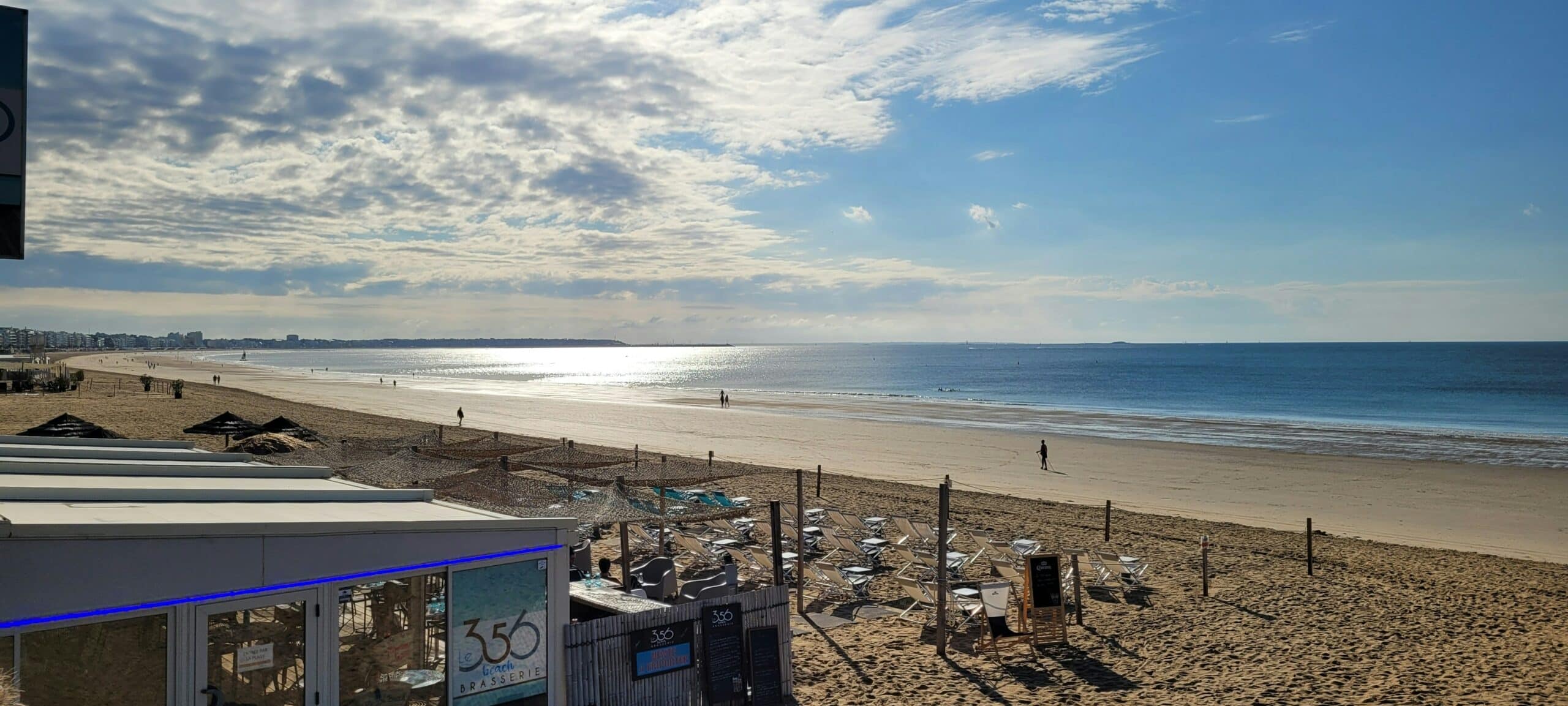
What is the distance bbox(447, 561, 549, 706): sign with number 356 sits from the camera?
21.4ft

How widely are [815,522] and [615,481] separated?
4494 millimetres

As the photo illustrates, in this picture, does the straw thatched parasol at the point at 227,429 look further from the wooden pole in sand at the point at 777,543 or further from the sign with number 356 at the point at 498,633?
the sign with number 356 at the point at 498,633

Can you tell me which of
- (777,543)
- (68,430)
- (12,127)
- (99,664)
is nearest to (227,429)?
(68,430)

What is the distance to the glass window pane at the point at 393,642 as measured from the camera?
604 centimetres

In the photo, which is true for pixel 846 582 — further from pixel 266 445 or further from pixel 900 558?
pixel 266 445

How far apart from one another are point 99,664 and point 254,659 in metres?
0.81

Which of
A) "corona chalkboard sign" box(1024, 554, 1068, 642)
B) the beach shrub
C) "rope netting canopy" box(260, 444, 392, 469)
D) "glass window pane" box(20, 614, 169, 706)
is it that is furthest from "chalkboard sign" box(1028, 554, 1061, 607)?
"rope netting canopy" box(260, 444, 392, 469)

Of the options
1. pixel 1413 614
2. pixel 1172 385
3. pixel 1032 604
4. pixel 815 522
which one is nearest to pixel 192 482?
pixel 1032 604

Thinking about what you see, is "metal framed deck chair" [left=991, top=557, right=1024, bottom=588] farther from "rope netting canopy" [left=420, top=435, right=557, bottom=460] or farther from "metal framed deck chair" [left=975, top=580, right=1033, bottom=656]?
"rope netting canopy" [left=420, top=435, right=557, bottom=460]

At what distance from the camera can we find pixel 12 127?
788 centimetres

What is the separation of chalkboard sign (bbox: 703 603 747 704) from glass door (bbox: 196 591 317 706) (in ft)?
10.5

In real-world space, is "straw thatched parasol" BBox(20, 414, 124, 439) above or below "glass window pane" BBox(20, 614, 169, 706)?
above

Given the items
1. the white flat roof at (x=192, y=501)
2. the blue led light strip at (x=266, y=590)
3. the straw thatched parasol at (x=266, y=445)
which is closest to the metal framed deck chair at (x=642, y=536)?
the white flat roof at (x=192, y=501)

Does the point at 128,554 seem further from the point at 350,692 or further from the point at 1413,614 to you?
the point at 1413,614
